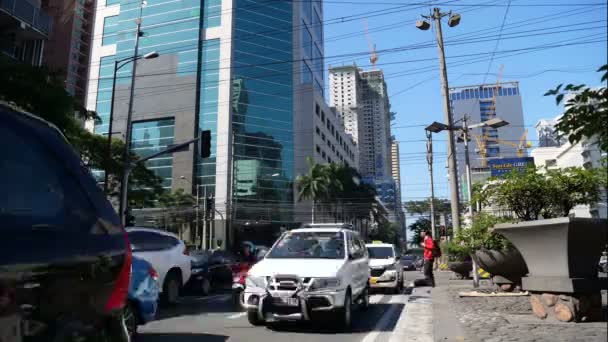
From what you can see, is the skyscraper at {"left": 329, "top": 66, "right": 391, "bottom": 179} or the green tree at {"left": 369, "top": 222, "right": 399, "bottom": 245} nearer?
the green tree at {"left": 369, "top": 222, "right": 399, "bottom": 245}

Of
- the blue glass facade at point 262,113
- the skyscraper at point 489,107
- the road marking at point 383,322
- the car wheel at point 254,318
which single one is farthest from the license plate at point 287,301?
the blue glass facade at point 262,113

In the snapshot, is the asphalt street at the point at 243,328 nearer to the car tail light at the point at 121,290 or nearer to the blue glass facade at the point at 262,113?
the car tail light at the point at 121,290

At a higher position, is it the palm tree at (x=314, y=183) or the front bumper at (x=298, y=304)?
the palm tree at (x=314, y=183)

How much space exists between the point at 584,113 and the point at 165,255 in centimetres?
905

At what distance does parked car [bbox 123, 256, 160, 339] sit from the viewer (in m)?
5.70

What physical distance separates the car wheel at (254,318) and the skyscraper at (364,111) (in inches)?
3038

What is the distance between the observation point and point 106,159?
21938 mm

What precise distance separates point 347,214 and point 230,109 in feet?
73.4

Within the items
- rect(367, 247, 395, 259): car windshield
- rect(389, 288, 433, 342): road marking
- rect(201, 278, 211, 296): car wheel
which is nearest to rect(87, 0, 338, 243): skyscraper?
rect(367, 247, 395, 259): car windshield

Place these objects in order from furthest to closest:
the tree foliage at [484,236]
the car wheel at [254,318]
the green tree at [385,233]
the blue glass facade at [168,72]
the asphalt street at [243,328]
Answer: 1. the green tree at [385,233]
2. the blue glass facade at [168,72]
3. the tree foliage at [484,236]
4. the car wheel at [254,318]
5. the asphalt street at [243,328]

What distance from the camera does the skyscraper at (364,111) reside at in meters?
86.8

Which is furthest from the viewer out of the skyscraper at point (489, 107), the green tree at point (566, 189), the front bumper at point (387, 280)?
the skyscraper at point (489, 107)

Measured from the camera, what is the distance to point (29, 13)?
16.8 metres

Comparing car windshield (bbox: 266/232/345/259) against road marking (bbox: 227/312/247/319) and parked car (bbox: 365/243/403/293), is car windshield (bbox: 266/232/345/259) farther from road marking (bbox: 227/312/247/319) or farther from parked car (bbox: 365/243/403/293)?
parked car (bbox: 365/243/403/293)
